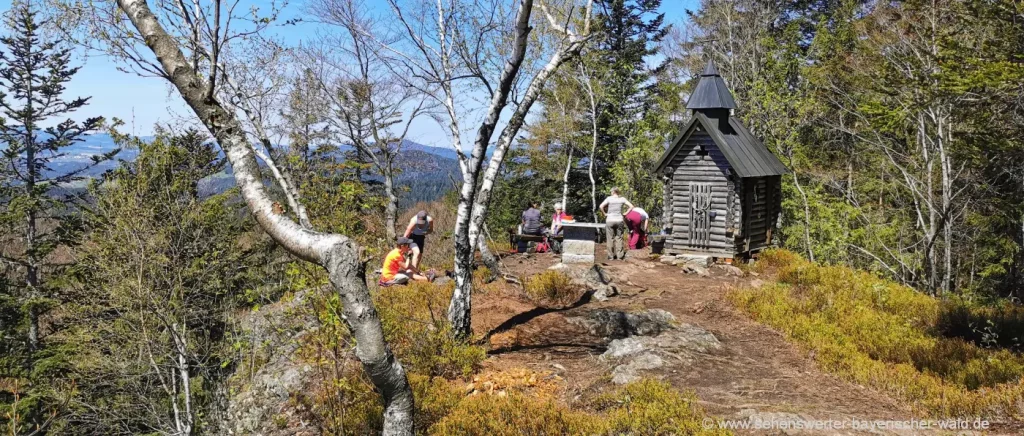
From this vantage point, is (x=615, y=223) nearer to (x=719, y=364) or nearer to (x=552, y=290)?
(x=552, y=290)

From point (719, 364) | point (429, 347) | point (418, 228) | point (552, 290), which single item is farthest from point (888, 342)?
point (418, 228)

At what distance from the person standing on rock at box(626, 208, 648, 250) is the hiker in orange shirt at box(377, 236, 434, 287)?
7.47 meters

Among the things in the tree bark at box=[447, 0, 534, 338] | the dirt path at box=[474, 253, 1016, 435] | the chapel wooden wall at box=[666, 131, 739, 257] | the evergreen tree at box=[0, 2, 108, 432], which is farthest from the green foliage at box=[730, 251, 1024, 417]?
the evergreen tree at box=[0, 2, 108, 432]

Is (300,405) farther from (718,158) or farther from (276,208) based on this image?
(718,158)

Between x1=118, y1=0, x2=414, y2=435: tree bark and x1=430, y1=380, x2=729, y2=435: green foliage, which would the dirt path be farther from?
x1=118, y1=0, x2=414, y2=435: tree bark

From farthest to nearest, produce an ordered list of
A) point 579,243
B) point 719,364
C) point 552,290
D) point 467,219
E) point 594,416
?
point 579,243
point 552,290
point 467,219
point 719,364
point 594,416

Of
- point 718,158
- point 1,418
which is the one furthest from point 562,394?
point 1,418

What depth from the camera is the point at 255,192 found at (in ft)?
14.0

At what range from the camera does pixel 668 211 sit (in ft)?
55.0

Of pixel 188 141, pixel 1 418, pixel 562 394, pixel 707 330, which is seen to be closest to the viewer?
pixel 562 394

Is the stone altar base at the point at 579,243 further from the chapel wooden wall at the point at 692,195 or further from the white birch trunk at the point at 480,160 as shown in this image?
the white birch trunk at the point at 480,160

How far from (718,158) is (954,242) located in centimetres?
1134

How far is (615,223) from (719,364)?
796 cm

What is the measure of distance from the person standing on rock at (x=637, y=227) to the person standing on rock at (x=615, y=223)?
5.49 ft
